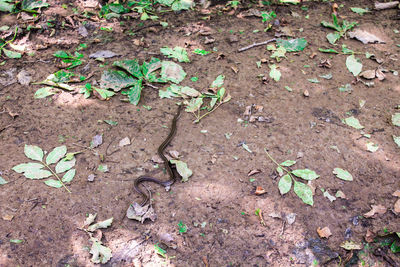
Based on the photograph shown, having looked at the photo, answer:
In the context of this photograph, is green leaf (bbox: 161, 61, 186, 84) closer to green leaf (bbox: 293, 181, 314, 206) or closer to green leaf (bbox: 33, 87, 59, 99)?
green leaf (bbox: 33, 87, 59, 99)

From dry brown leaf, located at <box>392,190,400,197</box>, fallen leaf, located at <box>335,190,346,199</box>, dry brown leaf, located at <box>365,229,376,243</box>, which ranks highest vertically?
dry brown leaf, located at <box>392,190,400,197</box>

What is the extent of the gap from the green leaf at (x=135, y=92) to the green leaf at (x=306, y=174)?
2.33 m

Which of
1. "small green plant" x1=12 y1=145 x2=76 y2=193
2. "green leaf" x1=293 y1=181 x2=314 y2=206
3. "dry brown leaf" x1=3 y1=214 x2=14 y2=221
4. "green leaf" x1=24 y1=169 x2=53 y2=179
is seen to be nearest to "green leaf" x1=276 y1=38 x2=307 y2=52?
"green leaf" x1=293 y1=181 x2=314 y2=206

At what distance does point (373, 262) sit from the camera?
3008 millimetres

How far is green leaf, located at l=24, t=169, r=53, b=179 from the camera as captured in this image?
350 centimetres

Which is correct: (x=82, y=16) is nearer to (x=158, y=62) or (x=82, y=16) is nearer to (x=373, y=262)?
(x=158, y=62)

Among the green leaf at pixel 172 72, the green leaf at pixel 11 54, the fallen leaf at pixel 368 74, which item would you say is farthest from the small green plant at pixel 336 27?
the green leaf at pixel 11 54

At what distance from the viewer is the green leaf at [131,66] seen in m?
4.75

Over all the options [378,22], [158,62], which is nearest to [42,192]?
[158,62]

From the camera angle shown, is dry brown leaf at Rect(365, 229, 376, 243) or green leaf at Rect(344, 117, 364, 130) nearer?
dry brown leaf at Rect(365, 229, 376, 243)

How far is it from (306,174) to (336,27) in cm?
346

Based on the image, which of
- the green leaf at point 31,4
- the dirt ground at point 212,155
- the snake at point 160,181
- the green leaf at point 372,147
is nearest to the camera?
the dirt ground at point 212,155

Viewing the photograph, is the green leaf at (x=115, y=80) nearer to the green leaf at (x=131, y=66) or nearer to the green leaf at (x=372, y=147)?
the green leaf at (x=131, y=66)

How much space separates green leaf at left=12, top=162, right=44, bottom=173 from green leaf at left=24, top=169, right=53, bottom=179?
3 centimetres
